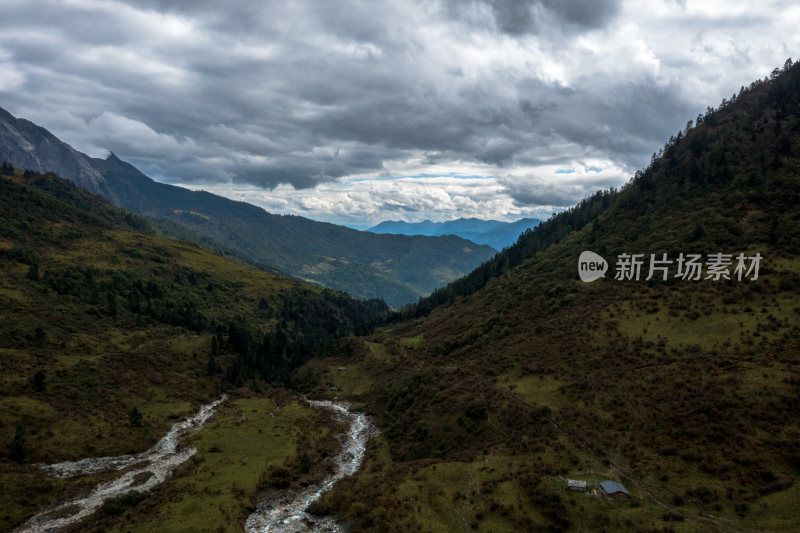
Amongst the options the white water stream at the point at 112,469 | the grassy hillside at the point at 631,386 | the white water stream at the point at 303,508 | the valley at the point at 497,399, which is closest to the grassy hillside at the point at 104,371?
the valley at the point at 497,399

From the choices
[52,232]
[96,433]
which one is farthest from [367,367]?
[52,232]

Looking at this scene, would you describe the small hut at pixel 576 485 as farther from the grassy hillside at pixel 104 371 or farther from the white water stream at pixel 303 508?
the grassy hillside at pixel 104 371

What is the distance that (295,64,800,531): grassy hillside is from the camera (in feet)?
115

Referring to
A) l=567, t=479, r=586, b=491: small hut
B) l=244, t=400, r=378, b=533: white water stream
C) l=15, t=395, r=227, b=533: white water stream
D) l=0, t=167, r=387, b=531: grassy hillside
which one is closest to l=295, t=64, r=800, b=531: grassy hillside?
l=567, t=479, r=586, b=491: small hut

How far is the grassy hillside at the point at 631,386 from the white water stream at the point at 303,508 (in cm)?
266

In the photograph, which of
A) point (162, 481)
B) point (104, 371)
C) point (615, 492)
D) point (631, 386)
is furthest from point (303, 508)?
point (104, 371)

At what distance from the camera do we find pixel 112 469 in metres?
55.3

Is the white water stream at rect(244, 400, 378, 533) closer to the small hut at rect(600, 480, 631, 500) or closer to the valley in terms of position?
the valley

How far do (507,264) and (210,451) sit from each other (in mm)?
160040

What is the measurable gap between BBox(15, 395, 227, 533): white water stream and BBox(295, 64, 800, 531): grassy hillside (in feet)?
88.0

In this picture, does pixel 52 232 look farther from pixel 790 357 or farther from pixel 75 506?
pixel 790 357

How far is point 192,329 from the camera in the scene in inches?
5802

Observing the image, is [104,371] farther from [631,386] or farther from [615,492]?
[631,386]

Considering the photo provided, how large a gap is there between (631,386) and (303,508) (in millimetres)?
45484
